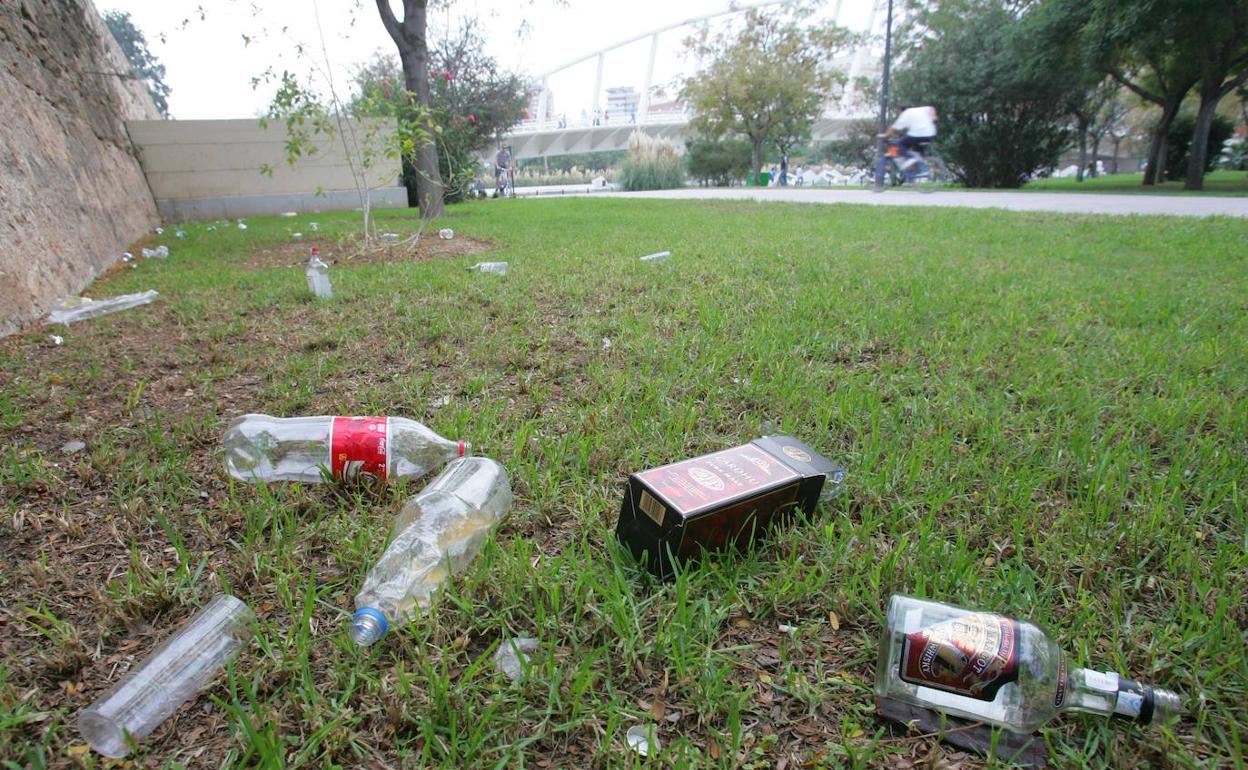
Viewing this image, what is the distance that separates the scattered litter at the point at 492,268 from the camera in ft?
15.6

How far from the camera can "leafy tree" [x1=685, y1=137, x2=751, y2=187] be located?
102 feet

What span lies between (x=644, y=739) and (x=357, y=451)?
3.70 ft

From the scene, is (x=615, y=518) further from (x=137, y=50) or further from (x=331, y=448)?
(x=137, y=50)

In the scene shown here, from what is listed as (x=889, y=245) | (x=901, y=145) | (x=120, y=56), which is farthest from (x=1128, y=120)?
(x=120, y=56)

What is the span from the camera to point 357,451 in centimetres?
170

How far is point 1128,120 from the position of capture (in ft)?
145

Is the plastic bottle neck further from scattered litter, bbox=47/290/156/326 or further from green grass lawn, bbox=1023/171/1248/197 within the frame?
green grass lawn, bbox=1023/171/1248/197

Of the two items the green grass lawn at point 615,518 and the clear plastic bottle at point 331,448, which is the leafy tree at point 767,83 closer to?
the green grass lawn at point 615,518

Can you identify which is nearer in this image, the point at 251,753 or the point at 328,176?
the point at 251,753

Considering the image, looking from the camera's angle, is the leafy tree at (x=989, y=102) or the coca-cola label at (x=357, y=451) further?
the leafy tree at (x=989, y=102)

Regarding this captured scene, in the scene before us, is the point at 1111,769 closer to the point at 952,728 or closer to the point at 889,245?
the point at 952,728

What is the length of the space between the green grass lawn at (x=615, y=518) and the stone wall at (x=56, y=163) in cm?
91

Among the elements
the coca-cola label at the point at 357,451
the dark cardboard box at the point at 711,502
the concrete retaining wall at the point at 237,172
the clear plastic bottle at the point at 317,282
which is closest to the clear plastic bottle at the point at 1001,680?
the dark cardboard box at the point at 711,502

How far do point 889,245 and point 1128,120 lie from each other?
54.5m
